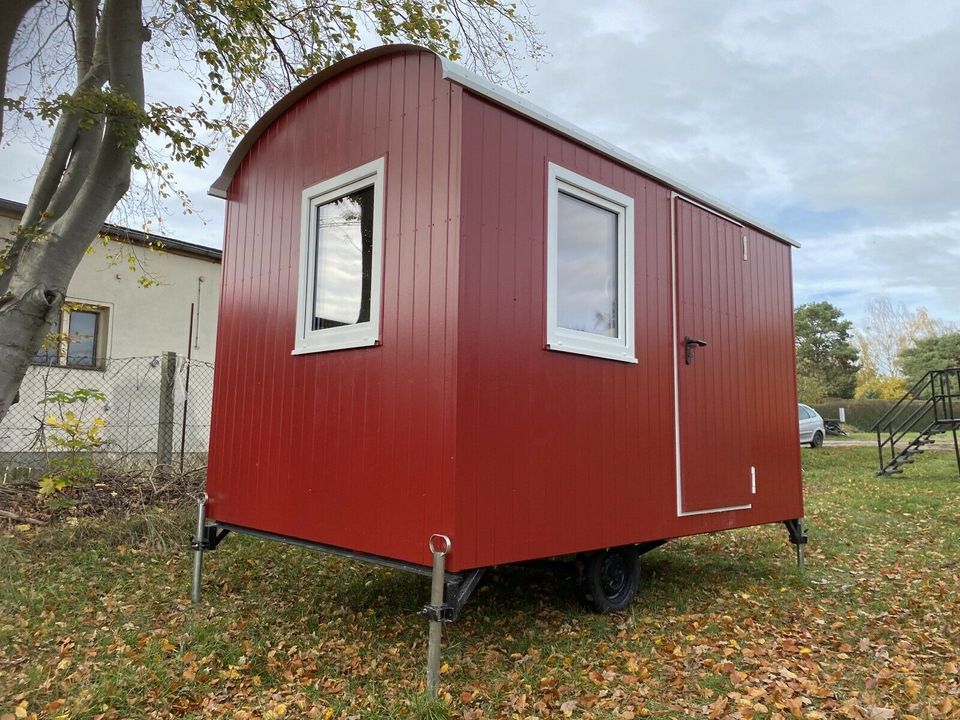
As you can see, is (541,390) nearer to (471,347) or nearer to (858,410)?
(471,347)

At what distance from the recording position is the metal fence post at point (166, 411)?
7.15 meters

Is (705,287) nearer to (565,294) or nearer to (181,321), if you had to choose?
(565,294)

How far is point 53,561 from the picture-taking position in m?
5.25

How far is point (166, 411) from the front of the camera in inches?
283

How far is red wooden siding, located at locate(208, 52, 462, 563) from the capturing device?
139 inches

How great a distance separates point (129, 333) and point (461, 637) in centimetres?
880

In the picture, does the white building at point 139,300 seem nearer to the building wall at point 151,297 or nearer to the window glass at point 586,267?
the building wall at point 151,297

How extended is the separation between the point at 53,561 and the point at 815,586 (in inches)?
232

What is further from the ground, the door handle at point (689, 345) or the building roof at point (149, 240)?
the building roof at point (149, 240)

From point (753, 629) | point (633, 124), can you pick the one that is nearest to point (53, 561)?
point (753, 629)

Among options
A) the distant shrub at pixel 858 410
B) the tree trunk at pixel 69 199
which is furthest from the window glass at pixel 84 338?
the distant shrub at pixel 858 410

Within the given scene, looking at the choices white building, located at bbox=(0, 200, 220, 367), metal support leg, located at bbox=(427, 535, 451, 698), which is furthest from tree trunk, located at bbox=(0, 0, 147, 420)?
white building, located at bbox=(0, 200, 220, 367)

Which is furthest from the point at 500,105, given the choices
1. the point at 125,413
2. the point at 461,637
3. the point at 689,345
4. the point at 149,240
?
the point at 125,413

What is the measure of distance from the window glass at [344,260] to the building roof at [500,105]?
2.71 feet
